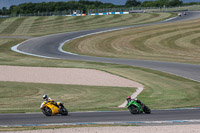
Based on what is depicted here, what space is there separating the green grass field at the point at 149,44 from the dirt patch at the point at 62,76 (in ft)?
48.6

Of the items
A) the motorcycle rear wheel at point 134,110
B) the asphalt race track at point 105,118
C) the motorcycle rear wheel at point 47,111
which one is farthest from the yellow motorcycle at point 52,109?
the motorcycle rear wheel at point 134,110

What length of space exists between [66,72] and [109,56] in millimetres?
17215

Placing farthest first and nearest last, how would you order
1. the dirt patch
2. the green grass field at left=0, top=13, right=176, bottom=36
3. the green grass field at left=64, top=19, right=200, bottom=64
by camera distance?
the green grass field at left=0, top=13, right=176, bottom=36, the green grass field at left=64, top=19, right=200, bottom=64, the dirt patch

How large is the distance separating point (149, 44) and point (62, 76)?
28.9 m

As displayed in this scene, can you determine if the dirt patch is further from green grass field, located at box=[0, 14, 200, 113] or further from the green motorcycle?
the green motorcycle

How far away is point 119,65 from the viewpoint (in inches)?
1629

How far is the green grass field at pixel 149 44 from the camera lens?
50.4m

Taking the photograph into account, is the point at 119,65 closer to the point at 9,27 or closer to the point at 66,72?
the point at 66,72

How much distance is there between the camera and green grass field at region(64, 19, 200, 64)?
5038 cm

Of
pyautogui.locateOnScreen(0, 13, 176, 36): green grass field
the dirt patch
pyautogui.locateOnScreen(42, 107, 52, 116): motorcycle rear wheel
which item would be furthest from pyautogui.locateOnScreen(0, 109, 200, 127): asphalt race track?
pyautogui.locateOnScreen(0, 13, 176, 36): green grass field

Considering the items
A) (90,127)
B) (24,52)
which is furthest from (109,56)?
(90,127)

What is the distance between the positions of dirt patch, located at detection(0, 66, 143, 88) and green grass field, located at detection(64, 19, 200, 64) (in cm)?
1482

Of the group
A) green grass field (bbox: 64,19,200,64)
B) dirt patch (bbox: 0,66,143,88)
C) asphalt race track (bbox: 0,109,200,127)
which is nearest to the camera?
asphalt race track (bbox: 0,109,200,127)

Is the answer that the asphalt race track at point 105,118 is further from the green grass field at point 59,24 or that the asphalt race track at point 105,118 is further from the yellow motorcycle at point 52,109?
the green grass field at point 59,24
